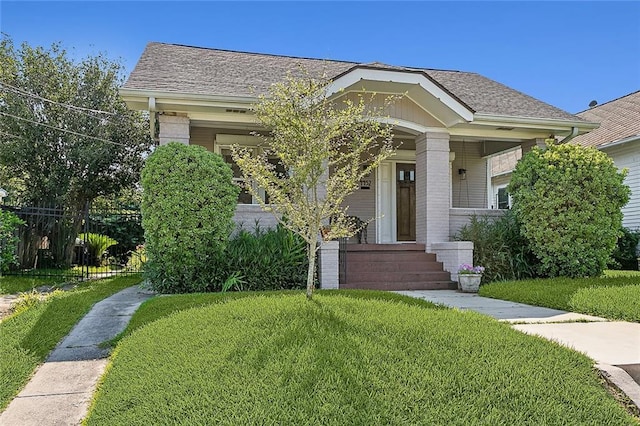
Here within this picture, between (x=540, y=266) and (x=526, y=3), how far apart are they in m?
5.77

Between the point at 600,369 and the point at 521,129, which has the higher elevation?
the point at 521,129

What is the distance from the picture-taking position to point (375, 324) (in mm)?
4004

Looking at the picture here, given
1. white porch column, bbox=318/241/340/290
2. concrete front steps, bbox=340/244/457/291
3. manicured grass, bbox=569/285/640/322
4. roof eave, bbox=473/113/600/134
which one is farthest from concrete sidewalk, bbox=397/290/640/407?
roof eave, bbox=473/113/600/134

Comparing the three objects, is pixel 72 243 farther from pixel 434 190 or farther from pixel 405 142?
pixel 434 190

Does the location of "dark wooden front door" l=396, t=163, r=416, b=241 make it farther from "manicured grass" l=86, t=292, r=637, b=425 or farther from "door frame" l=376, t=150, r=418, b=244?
"manicured grass" l=86, t=292, r=637, b=425

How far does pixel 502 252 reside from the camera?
31.6 ft

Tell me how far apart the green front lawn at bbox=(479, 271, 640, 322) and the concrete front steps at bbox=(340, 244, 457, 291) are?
108 centimetres

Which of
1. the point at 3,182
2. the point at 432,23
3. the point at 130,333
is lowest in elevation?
the point at 130,333

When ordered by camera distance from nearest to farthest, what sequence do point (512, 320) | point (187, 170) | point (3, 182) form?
point (512, 320)
point (187, 170)
point (3, 182)

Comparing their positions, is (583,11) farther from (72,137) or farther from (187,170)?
(72,137)

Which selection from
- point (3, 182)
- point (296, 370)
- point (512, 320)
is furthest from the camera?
point (3, 182)

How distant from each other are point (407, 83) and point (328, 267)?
4144mm

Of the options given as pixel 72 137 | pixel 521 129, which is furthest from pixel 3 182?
pixel 521 129

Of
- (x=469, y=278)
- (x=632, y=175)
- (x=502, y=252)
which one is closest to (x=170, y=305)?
(x=469, y=278)
